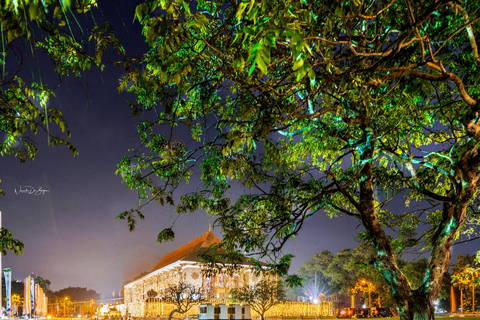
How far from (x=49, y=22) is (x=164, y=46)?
8.09 feet

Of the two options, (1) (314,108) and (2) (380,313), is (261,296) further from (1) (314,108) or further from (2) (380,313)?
(1) (314,108)

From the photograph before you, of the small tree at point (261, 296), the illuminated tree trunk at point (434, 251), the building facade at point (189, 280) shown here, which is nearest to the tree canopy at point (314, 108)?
the illuminated tree trunk at point (434, 251)

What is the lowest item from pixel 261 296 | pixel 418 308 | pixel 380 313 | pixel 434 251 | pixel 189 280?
pixel 380 313

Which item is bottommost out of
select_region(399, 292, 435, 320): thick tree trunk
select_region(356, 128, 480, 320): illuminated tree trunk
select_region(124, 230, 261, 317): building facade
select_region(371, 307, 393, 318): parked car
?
select_region(371, 307, 393, 318): parked car

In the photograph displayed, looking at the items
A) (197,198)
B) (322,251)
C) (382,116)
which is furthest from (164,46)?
(322,251)

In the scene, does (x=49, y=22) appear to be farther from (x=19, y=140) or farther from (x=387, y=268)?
(x=387, y=268)

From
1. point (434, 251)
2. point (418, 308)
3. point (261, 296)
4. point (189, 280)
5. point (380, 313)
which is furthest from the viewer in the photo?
point (189, 280)

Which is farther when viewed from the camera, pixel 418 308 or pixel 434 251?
pixel 434 251

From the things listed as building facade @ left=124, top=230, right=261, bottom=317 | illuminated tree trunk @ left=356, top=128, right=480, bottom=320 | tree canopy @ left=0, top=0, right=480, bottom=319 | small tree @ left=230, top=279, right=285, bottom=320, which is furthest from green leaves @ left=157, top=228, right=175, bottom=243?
building facade @ left=124, top=230, right=261, bottom=317

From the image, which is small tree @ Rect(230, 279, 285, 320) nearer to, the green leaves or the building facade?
the building facade

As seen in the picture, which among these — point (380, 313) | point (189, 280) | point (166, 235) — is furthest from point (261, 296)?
point (166, 235)

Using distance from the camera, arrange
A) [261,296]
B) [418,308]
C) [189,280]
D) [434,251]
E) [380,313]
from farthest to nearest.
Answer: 1. [189,280]
2. [380,313]
3. [261,296]
4. [434,251]
5. [418,308]

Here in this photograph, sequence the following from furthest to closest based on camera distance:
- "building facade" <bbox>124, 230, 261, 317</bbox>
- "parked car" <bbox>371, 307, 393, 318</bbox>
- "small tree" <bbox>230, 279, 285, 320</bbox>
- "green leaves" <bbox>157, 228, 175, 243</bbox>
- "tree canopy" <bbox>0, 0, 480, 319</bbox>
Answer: "building facade" <bbox>124, 230, 261, 317</bbox> → "parked car" <bbox>371, 307, 393, 318</bbox> → "small tree" <bbox>230, 279, 285, 320</bbox> → "green leaves" <bbox>157, 228, 175, 243</bbox> → "tree canopy" <bbox>0, 0, 480, 319</bbox>

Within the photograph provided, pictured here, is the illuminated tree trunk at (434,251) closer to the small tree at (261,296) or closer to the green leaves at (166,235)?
the green leaves at (166,235)
